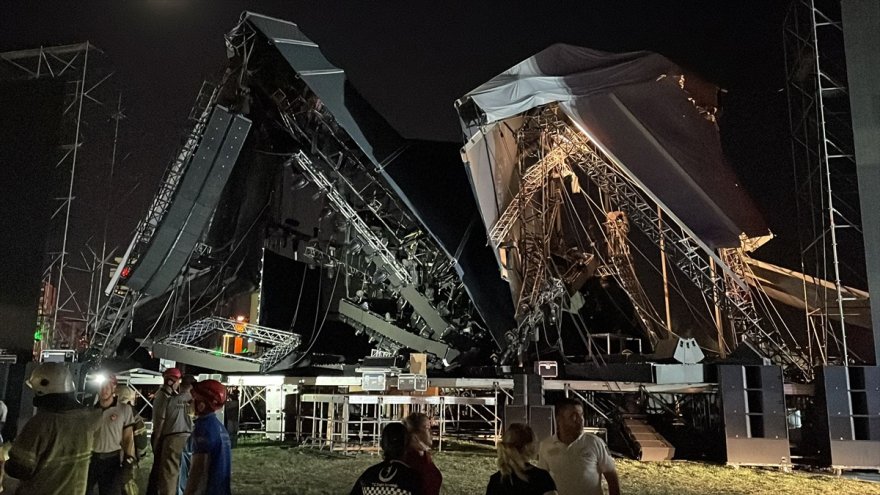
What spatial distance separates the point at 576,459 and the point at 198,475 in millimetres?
2221

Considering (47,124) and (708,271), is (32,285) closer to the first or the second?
(47,124)

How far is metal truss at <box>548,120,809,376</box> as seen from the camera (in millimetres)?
14133

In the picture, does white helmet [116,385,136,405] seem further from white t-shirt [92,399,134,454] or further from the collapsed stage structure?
the collapsed stage structure

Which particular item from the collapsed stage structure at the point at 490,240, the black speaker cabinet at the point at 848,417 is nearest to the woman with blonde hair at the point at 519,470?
the collapsed stage structure at the point at 490,240

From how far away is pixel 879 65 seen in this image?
1294 cm

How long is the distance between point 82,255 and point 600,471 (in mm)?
17886

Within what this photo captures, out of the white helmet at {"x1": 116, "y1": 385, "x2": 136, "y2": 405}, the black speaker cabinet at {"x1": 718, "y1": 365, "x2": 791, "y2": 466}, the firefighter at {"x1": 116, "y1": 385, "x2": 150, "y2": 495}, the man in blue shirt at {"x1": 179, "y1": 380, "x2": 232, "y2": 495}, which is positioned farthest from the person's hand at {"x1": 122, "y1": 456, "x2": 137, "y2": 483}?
the black speaker cabinet at {"x1": 718, "y1": 365, "x2": 791, "y2": 466}

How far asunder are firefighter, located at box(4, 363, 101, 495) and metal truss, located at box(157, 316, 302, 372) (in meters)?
11.9

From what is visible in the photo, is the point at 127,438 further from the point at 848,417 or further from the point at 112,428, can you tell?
the point at 848,417

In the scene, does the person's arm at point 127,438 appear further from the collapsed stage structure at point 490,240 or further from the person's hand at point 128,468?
the collapsed stage structure at point 490,240

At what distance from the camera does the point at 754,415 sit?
11.4 meters

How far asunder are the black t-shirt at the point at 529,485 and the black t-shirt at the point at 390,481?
1.31 feet

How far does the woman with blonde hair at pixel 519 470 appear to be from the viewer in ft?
10.4

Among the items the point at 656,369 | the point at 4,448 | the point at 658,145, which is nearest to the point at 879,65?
the point at 658,145
